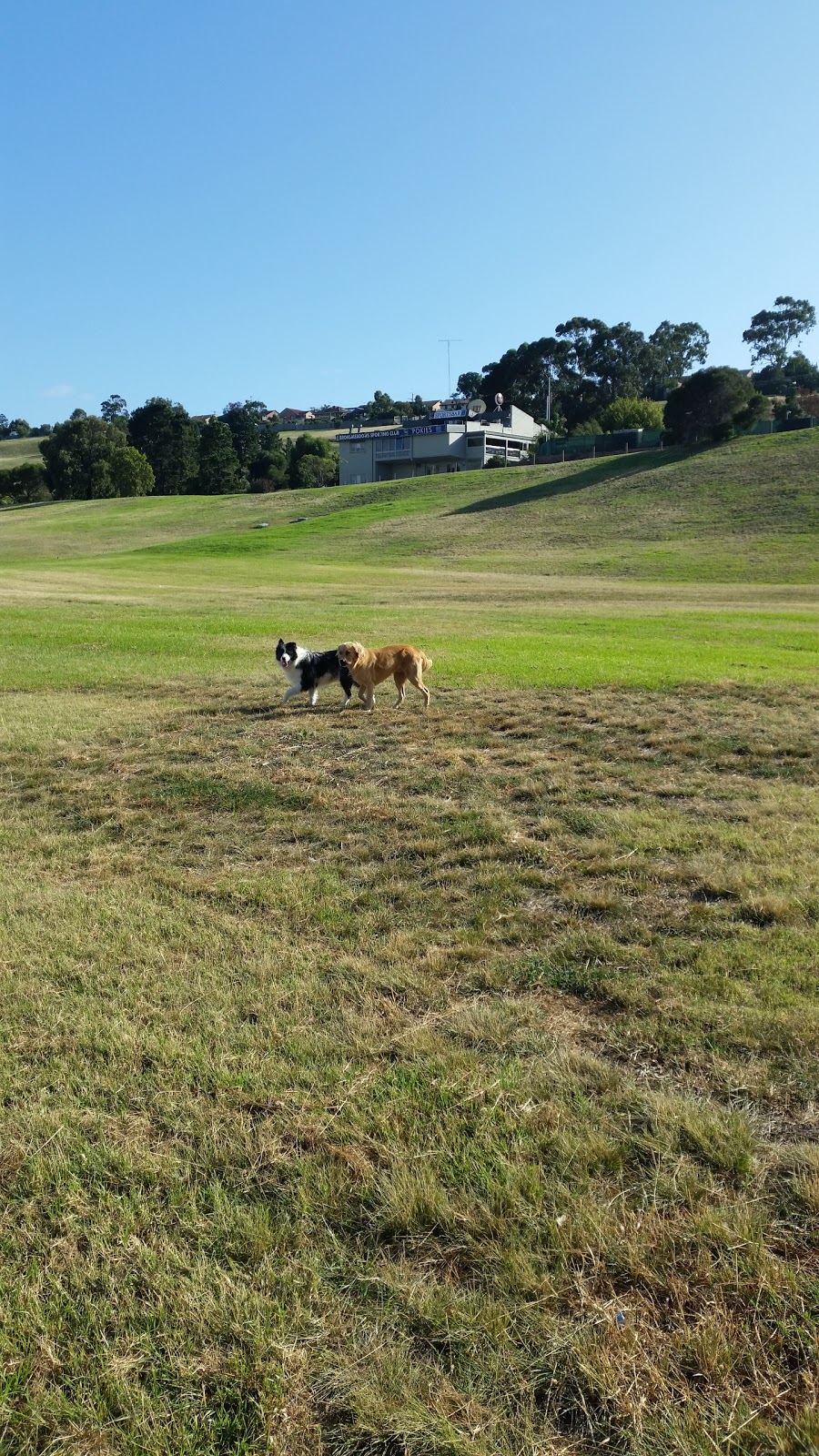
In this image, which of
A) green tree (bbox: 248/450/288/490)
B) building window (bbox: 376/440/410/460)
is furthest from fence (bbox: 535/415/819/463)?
green tree (bbox: 248/450/288/490)

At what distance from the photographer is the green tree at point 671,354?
417 feet

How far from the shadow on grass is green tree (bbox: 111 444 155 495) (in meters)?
40.5

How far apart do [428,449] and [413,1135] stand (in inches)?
3775

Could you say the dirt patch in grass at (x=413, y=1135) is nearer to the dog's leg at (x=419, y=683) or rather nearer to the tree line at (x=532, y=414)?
the dog's leg at (x=419, y=683)

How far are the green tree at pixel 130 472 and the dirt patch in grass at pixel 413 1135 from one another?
88.8 meters

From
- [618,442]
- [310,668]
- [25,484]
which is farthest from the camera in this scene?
[25,484]

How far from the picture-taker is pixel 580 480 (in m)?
64.2

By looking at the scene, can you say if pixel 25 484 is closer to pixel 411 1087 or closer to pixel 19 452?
pixel 19 452

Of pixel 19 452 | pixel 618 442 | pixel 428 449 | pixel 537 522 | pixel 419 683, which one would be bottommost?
pixel 419 683

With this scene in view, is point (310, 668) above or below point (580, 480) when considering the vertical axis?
below

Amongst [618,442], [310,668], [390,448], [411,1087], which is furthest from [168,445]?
[411,1087]

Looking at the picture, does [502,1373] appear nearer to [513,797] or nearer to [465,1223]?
[465,1223]

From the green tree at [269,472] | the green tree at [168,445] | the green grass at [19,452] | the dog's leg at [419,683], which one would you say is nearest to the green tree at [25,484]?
the green tree at [168,445]

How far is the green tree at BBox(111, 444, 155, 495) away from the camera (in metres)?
87.4
